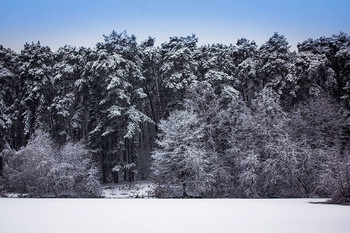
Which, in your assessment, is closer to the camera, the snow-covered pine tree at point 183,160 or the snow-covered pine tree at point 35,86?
the snow-covered pine tree at point 183,160

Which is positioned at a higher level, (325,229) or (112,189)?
(325,229)

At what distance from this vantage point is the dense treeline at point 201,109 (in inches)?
728

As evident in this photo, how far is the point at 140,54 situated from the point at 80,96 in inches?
319

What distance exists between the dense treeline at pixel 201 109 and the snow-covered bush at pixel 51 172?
141cm

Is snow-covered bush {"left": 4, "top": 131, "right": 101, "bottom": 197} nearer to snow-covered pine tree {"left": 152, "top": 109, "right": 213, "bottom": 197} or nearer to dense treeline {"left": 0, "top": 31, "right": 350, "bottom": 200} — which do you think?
dense treeline {"left": 0, "top": 31, "right": 350, "bottom": 200}

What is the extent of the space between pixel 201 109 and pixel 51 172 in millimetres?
12146

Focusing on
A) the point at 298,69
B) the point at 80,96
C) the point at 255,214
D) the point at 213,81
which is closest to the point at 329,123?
the point at 298,69

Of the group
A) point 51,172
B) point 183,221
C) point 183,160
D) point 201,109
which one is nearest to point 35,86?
point 51,172

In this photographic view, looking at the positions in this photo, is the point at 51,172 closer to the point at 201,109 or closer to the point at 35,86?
the point at 201,109

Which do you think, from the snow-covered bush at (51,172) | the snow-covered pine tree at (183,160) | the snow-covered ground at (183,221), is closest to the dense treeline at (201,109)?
the snow-covered pine tree at (183,160)

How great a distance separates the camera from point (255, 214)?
25.8 ft

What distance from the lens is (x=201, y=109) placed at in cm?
2225

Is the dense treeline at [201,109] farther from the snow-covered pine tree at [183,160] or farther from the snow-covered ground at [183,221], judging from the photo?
the snow-covered ground at [183,221]
